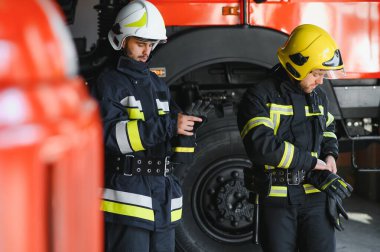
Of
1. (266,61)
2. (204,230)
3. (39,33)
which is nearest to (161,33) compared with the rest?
(266,61)

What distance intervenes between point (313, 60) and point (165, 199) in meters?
0.93

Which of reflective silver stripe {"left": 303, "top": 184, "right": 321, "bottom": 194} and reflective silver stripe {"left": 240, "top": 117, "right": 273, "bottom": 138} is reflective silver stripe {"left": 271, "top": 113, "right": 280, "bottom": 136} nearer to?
reflective silver stripe {"left": 240, "top": 117, "right": 273, "bottom": 138}

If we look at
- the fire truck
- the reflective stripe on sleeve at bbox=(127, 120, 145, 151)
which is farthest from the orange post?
the fire truck

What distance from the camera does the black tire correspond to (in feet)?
13.4

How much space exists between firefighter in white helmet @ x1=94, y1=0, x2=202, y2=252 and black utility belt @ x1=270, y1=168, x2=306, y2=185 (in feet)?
1.46

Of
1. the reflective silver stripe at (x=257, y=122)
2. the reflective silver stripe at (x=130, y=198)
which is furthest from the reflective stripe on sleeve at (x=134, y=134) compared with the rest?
the reflective silver stripe at (x=257, y=122)

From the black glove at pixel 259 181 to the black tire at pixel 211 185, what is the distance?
2.87 ft

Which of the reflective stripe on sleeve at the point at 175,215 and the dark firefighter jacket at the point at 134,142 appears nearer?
the dark firefighter jacket at the point at 134,142

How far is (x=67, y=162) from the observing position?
72cm

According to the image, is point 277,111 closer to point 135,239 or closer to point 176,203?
point 176,203

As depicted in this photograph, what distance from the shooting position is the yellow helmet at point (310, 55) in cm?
293

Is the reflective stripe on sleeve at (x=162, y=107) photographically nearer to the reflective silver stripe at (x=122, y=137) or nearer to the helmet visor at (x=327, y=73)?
the reflective silver stripe at (x=122, y=137)

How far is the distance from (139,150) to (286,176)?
74 centimetres

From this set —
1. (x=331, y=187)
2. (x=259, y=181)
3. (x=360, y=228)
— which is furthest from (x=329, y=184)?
(x=360, y=228)
